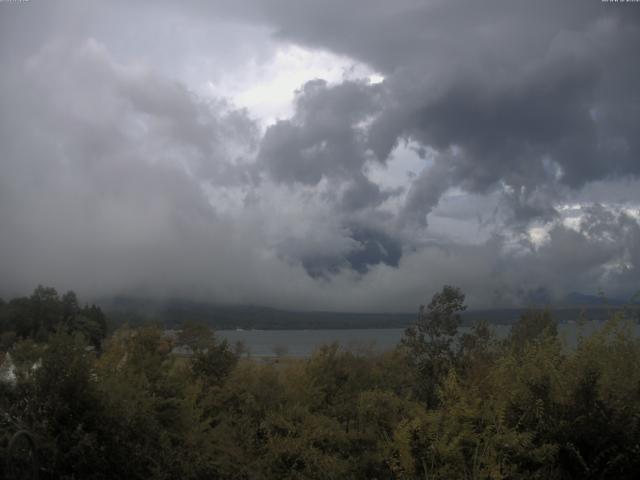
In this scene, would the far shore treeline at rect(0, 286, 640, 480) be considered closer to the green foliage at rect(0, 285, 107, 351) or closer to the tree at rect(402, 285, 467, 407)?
the tree at rect(402, 285, 467, 407)

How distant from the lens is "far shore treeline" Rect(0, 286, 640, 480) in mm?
9820

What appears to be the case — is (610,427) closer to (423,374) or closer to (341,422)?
(341,422)

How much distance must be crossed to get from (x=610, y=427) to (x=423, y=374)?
10.0 metres

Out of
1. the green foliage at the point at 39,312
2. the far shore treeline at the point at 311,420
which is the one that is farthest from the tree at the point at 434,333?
the green foliage at the point at 39,312

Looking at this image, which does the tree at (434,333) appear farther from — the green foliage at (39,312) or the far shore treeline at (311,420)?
the green foliage at (39,312)

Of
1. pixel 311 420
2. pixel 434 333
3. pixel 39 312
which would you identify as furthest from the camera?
pixel 39 312

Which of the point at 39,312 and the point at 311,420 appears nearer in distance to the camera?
the point at 311,420

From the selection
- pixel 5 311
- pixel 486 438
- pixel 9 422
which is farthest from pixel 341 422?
pixel 5 311

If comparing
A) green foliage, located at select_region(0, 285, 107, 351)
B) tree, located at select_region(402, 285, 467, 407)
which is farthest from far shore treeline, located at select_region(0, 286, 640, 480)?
green foliage, located at select_region(0, 285, 107, 351)

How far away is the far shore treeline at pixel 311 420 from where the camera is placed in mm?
9820

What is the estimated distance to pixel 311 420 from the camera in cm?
1423

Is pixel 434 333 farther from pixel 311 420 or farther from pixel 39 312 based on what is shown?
pixel 39 312

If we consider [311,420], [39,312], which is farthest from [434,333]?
[39,312]

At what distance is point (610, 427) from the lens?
10.7 metres
